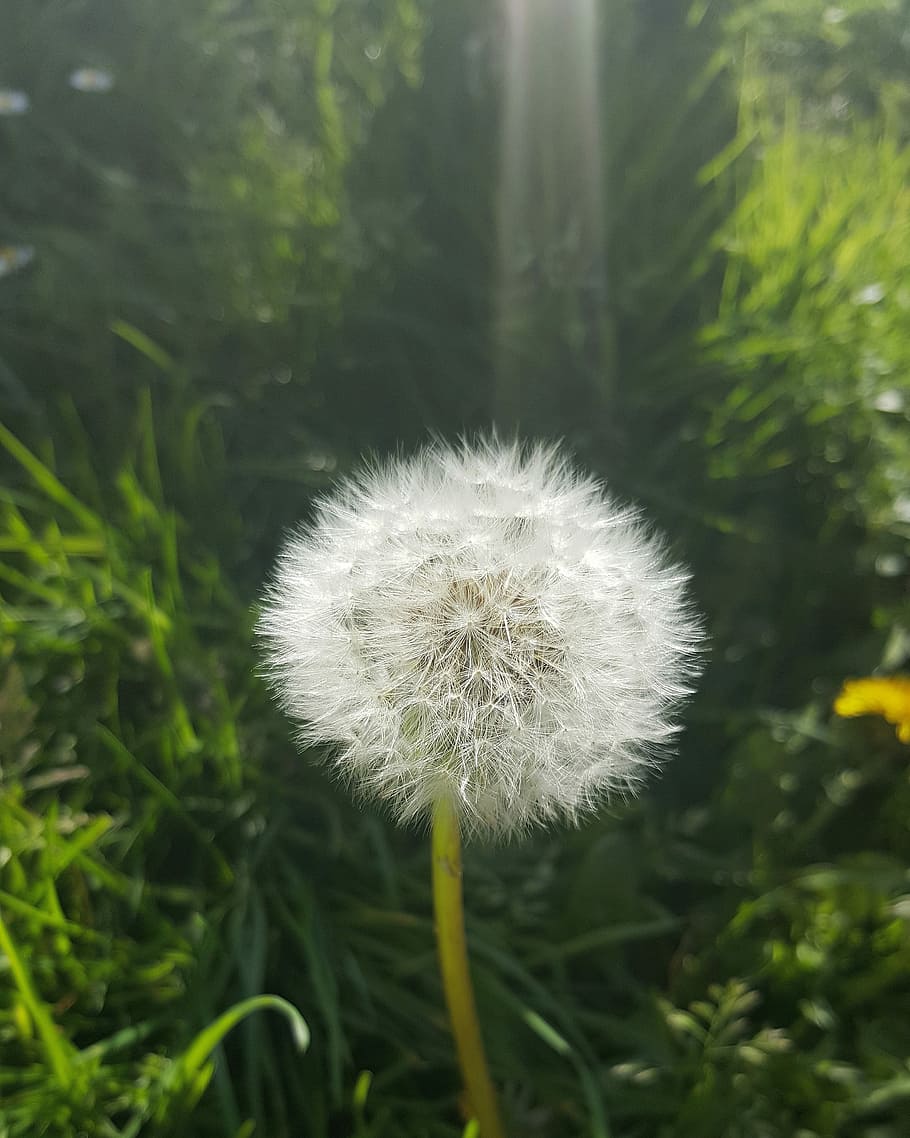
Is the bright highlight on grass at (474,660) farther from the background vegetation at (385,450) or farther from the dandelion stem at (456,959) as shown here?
the background vegetation at (385,450)

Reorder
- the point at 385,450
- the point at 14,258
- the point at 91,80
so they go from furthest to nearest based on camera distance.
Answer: the point at 91,80 → the point at 14,258 → the point at 385,450

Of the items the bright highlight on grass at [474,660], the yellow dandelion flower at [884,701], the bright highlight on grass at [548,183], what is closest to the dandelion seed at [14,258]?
the bright highlight on grass at [548,183]

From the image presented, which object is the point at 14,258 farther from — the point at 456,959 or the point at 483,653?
the point at 456,959

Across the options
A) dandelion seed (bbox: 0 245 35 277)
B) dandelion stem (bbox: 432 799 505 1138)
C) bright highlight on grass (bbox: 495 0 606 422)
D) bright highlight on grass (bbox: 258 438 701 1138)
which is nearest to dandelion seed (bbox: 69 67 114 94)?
dandelion seed (bbox: 0 245 35 277)

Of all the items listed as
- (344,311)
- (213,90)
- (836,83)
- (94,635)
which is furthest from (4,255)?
(836,83)

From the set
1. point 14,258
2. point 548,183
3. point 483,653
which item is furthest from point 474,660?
point 14,258

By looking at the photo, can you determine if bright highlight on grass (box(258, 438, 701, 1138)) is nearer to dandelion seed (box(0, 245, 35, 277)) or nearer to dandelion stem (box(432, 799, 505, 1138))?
dandelion stem (box(432, 799, 505, 1138))

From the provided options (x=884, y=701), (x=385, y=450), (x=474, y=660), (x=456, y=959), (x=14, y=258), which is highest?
(x=14, y=258)
